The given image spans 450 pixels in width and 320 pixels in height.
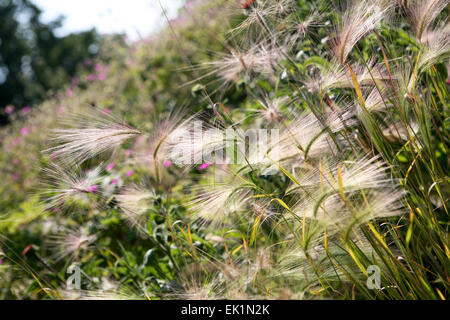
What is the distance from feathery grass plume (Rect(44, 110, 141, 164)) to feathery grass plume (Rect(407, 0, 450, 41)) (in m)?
1.02

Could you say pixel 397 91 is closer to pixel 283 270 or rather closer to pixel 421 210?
pixel 421 210

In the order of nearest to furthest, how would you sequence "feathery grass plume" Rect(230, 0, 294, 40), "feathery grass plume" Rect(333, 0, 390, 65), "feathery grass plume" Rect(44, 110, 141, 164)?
"feathery grass plume" Rect(333, 0, 390, 65) → "feathery grass plume" Rect(44, 110, 141, 164) → "feathery grass plume" Rect(230, 0, 294, 40)

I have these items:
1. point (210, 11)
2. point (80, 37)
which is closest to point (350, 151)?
point (210, 11)

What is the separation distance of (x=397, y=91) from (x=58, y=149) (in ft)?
3.92

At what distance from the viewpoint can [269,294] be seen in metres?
1.05

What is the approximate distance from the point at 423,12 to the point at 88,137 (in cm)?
119

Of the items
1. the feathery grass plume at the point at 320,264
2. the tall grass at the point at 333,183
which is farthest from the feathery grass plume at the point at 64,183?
the feathery grass plume at the point at 320,264

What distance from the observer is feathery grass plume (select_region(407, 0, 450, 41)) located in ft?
3.40

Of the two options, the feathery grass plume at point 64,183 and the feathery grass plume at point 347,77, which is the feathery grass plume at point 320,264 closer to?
the feathery grass plume at point 347,77

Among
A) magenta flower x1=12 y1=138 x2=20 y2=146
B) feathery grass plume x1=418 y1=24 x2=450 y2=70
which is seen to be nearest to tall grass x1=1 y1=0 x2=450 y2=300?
feathery grass plume x1=418 y1=24 x2=450 y2=70

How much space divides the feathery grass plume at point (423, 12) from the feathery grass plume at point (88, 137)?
3.33 ft

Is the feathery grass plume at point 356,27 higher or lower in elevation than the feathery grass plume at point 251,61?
lower

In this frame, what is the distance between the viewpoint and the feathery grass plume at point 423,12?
104cm

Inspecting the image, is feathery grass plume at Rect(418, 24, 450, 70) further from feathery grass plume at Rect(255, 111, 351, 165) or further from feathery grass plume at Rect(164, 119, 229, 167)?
feathery grass plume at Rect(164, 119, 229, 167)
